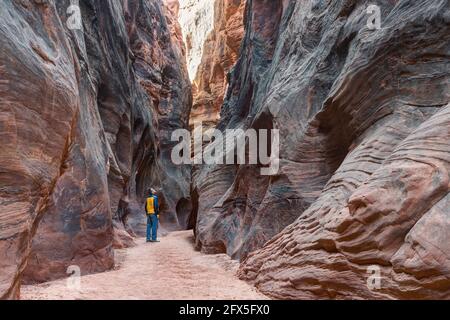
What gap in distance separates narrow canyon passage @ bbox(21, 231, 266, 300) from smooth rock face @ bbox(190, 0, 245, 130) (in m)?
25.0

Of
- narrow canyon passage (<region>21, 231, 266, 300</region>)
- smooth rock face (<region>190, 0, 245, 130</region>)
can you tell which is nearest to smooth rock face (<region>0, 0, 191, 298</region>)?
narrow canyon passage (<region>21, 231, 266, 300</region>)

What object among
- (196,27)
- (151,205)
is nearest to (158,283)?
(151,205)

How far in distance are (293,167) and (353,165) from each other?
2484 millimetres

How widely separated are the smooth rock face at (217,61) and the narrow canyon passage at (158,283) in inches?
985

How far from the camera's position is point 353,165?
18.0ft

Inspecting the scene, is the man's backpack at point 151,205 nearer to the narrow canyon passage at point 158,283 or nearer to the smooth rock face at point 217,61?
the narrow canyon passage at point 158,283

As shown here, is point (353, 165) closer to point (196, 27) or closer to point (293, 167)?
point (293, 167)

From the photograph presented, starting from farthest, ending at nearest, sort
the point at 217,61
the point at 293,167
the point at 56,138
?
the point at 217,61 < the point at 293,167 < the point at 56,138

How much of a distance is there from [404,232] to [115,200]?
12.4m

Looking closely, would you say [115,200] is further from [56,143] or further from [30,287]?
[56,143]

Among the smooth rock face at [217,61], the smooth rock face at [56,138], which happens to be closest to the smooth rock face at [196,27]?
the smooth rock face at [217,61]

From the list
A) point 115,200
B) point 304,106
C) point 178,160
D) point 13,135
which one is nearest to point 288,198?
point 304,106

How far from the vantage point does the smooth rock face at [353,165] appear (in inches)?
150

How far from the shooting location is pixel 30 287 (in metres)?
5.75
